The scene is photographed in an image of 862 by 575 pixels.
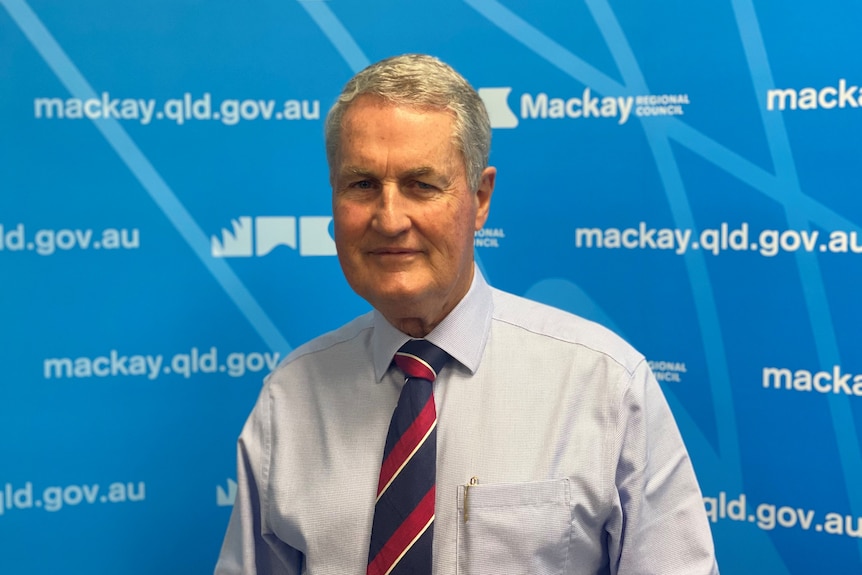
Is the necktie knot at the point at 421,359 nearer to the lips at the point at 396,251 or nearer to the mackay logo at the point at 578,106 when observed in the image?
the lips at the point at 396,251

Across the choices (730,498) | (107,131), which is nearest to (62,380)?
(107,131)

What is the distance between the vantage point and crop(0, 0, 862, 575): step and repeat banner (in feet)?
5.86

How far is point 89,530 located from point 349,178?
1.14 m

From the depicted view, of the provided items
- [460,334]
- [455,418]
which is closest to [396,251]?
[460,334]

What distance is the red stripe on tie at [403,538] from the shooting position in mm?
1418

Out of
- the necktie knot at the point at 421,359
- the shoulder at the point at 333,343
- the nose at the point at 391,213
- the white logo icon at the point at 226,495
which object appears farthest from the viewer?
the white logo icon at the point at 226,495

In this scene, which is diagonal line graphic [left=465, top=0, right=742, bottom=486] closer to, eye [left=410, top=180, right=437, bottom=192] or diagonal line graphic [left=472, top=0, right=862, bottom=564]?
diagonal line graphic [left=472, top=0, right=862, bottom=564]

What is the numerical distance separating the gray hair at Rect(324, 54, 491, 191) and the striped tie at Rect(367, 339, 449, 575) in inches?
14.6

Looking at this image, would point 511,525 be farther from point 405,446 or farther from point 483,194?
point 483,194

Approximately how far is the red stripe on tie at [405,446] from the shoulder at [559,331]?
24 centimetres

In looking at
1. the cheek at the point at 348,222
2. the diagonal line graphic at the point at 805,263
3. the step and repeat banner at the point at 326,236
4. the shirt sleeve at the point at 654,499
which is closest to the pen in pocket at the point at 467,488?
the shirt sleeve at the point at 654,499

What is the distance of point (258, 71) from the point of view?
1943mm

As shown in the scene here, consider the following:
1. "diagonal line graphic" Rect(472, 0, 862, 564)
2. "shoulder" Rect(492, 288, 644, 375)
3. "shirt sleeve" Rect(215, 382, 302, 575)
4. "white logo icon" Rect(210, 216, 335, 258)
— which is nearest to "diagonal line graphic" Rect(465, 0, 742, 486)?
"diagonal line graphic" Rect(472, 0, 862, 564)

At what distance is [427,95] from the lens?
1.39 meters
